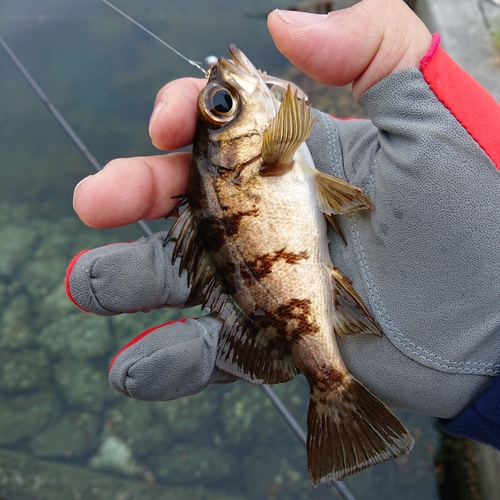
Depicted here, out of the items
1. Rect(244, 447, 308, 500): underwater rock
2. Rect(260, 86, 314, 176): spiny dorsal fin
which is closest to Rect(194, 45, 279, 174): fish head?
Rect(260, 86, 314, 176): spiny dorsal fin

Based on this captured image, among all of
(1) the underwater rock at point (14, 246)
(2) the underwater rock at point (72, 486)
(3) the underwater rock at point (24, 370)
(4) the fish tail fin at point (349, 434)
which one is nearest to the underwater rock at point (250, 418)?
(2) the underwater rock at point (72, 486)

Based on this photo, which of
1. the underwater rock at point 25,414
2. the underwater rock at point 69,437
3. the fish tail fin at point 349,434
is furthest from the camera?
the underwater rock at point 25,414

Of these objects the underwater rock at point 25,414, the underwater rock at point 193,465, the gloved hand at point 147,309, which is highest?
the gloved hand at point 147,309

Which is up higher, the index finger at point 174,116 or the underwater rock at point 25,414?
the index finger at point 174,116

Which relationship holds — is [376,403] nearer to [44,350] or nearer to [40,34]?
[44,350]

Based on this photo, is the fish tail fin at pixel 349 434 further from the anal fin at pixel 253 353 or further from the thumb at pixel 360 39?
the thumb at pixel 360 39

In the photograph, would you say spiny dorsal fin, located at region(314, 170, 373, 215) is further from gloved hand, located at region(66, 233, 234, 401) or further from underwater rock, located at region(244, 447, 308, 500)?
underwater rock, located at region(244, 447, 308, 500)
